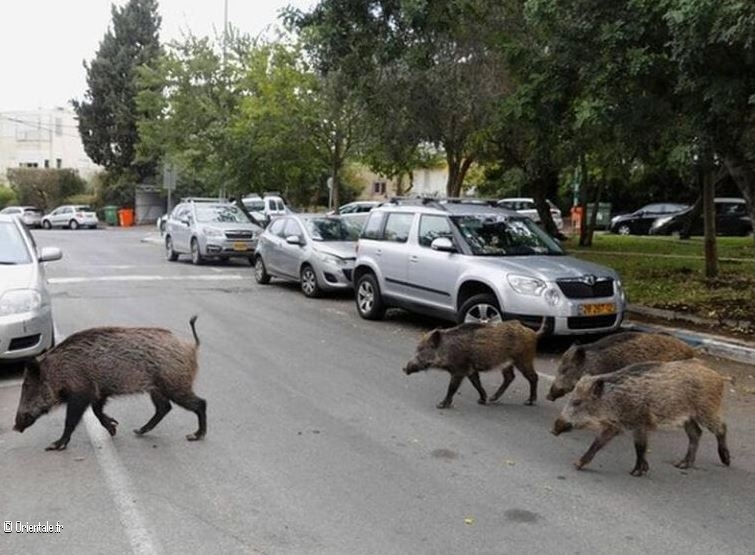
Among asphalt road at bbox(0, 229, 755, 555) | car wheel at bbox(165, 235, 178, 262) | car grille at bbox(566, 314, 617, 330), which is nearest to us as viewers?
asphalt road at bbox(0, 229, 755, 555)

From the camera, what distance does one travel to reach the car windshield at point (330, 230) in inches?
583

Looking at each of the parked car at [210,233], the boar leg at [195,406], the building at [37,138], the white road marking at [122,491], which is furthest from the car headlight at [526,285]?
the building at [37,138]

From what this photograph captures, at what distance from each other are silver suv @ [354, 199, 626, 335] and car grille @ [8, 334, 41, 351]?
15.9 ft

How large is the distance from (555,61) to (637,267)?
7.86 metres

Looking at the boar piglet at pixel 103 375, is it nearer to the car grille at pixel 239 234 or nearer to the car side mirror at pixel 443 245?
the car side mirror at pixel 443 245

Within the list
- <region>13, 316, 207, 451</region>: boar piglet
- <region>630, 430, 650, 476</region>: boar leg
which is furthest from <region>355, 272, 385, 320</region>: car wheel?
<region>630, 430, 650, 476</region>: boar leg

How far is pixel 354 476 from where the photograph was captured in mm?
5160

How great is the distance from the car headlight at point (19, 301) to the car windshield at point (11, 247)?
74 cm

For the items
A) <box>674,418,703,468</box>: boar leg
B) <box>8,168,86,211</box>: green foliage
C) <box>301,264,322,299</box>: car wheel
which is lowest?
<box>674,418,703,468</box>: boar leg

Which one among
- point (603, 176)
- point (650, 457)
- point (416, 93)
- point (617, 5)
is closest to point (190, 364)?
point (650, 457)

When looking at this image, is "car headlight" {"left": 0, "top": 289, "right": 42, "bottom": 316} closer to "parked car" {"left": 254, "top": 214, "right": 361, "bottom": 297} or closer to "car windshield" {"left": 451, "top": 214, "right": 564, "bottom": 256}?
"car windshield" {"left": 451, "top": 214, "right": 564, "bottom": 256}

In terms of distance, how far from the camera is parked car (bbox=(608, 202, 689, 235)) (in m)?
33.3

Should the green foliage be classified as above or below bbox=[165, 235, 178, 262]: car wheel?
above

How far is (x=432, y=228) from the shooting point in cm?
1084
